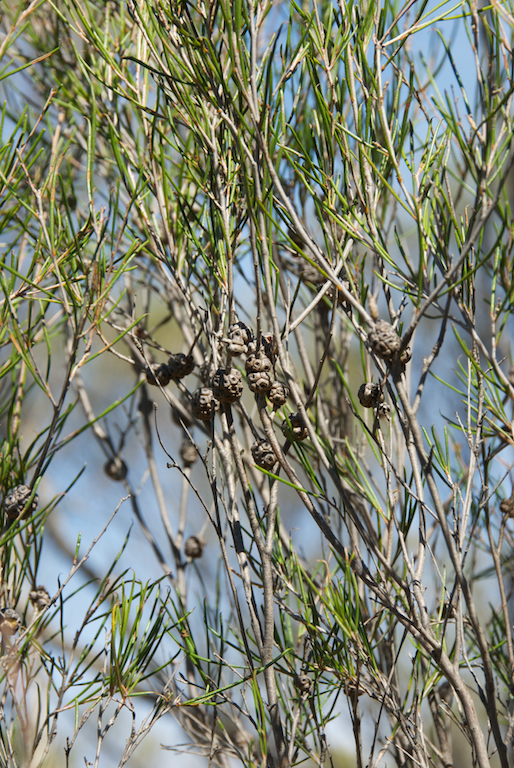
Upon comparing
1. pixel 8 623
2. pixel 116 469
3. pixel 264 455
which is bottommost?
pixel 8 623

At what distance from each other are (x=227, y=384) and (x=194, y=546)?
0.57 metres

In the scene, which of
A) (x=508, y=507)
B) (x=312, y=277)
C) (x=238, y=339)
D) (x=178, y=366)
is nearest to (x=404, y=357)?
(x=238, y=339)

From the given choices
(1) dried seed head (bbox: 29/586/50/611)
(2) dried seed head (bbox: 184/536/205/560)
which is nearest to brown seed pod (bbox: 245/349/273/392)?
(1) dried seed head (bbox: 29/586/50/611)

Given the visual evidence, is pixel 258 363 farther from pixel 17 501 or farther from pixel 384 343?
pixel 17 501

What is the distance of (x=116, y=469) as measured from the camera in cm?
116

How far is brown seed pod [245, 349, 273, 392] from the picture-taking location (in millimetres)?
589

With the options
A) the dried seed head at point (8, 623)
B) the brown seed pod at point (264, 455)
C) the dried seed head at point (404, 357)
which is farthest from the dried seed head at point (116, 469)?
the dried seed head at point (404, 357)

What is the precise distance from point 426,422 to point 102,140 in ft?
4.49

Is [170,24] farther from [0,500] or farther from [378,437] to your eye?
[0,500]

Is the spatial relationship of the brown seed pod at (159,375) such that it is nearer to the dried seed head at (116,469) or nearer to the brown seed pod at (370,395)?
the brown seed pod at (370,395)

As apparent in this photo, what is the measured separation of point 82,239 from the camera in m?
0.79

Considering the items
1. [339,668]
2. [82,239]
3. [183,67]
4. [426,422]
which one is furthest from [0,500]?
[426,422]

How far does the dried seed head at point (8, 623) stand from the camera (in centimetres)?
67

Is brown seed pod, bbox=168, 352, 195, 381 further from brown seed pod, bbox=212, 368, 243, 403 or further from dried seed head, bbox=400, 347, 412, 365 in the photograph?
dried seed head, bbox=400, 347, 412, 365
